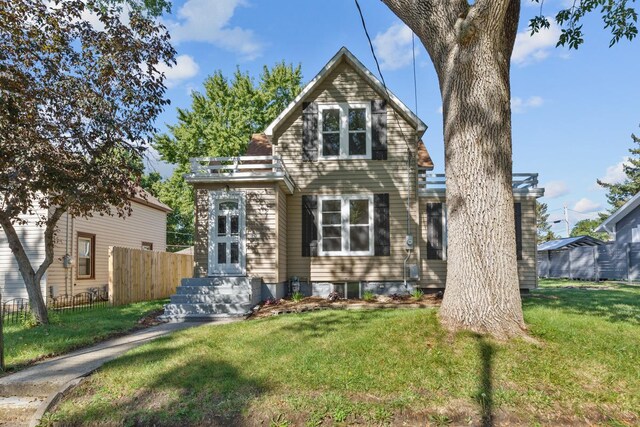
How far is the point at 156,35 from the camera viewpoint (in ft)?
32.3

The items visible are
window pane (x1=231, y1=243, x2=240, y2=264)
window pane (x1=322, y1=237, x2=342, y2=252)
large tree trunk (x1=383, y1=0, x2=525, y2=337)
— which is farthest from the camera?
window pane (x1=322, y1=237, x2=342, y2=252)

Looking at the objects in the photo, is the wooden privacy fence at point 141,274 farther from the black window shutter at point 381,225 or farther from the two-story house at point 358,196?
the black window shutter at point 381,225

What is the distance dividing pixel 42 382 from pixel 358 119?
34.5 feet

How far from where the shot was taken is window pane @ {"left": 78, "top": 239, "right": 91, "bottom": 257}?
1507 centimetres

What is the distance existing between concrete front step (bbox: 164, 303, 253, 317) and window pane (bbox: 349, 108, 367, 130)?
6.36m

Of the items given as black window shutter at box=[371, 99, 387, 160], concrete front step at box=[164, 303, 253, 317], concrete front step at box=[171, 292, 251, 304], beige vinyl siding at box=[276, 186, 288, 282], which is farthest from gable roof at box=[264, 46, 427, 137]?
concrete front step at box=[164, 303, 253, 317]

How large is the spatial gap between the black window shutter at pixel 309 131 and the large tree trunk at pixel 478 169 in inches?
273

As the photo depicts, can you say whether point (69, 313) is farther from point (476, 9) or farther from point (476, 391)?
point (476, 9)

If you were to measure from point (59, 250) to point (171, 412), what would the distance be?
1141cm

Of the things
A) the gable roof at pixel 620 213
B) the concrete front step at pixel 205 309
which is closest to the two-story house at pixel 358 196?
the concrete front step at pixel 205 309

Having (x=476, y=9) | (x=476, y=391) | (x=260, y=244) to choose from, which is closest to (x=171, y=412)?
(x=476, y=391)

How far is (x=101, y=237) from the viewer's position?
16.2 meters

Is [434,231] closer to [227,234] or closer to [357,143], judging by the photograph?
[357,143]

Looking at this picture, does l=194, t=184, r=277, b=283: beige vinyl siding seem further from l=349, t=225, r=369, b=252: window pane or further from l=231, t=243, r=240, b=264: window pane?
l=349, t=225, r=369, b=252: window pane
